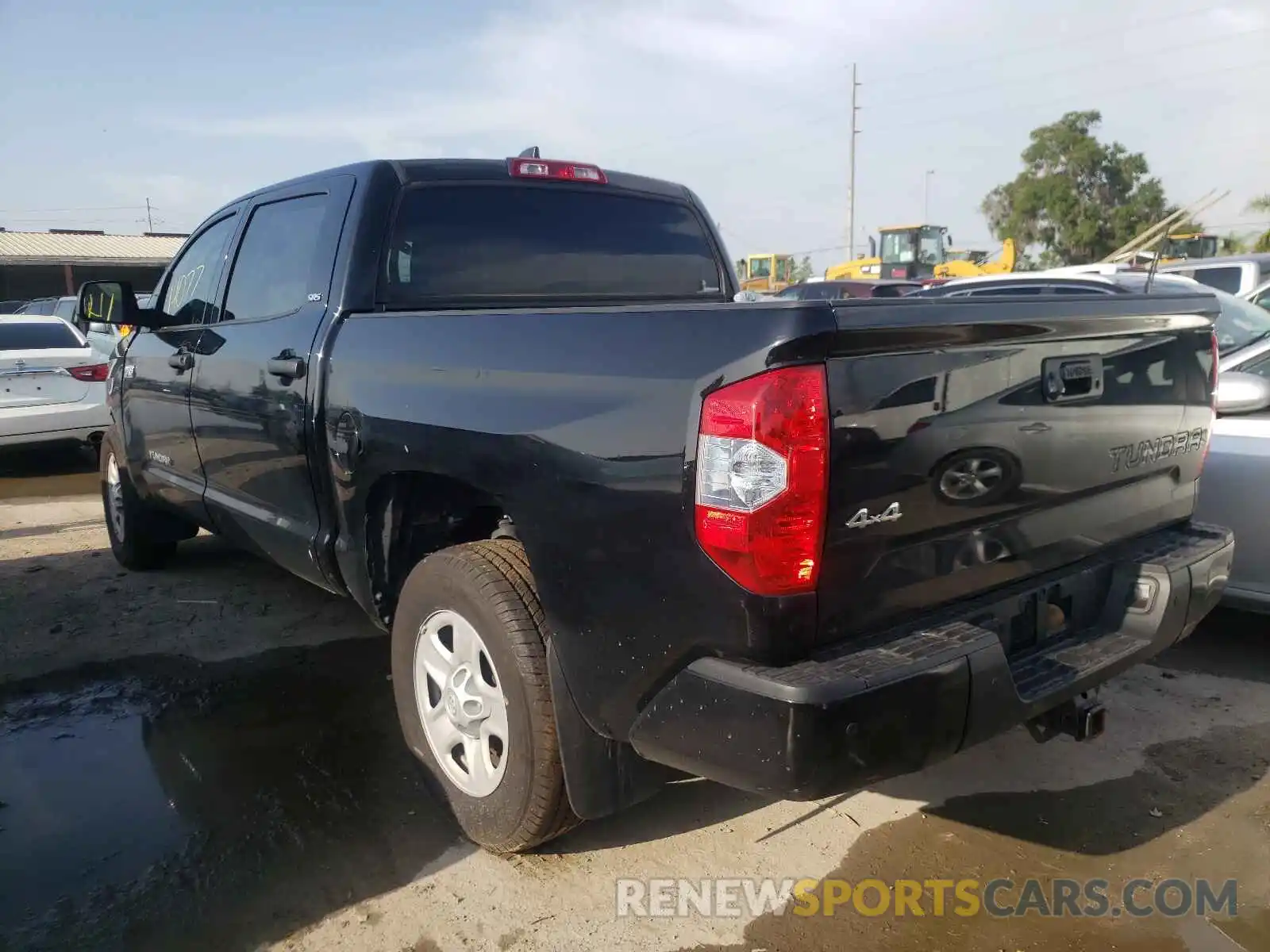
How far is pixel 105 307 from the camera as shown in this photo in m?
4.52

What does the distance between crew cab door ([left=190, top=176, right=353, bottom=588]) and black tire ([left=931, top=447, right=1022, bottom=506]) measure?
2.08m

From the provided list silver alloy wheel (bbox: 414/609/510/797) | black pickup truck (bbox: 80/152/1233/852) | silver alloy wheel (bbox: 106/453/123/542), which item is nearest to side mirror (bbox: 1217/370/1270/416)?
black pickup truck (bbox: 80/152/1233/852)

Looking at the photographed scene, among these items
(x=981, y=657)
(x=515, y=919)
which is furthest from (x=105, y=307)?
(x=981, y=657)

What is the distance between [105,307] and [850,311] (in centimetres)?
385

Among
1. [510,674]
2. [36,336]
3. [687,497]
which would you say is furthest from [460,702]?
[36,336]

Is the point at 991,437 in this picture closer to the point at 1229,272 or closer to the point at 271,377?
the point at 271,377

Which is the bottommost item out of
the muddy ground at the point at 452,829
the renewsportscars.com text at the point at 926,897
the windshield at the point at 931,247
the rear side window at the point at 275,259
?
the renewsportscars.com text at the point at 926,897

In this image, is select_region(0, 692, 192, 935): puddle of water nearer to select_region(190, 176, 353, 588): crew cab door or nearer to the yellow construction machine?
select_region(190, 176, 353, 588): crew cab door

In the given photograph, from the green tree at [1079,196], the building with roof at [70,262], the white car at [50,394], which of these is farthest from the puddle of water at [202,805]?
the green tree at [1079,196]

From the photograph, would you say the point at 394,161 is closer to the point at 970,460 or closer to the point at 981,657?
the point at 970,460

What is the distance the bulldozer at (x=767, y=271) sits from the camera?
32.3 metres

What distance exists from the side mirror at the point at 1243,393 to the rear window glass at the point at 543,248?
2081mm

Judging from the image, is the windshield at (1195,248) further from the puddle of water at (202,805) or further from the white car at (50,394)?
the puddle of water at (202,805)

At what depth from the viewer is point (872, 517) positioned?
209 cm
